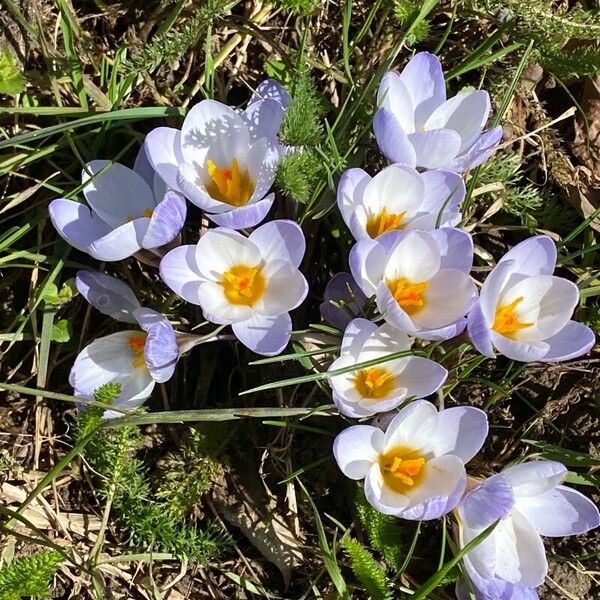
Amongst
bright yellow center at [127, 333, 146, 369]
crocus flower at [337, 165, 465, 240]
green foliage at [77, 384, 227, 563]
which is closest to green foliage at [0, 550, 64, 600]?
green foliage at [77, 384, 227, 563]

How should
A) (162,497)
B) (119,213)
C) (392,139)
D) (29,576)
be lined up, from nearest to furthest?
(29,576) → (392,139) → (119,213) → (162,497)

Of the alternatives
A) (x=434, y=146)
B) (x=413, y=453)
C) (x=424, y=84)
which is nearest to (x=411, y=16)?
(x=424, y=84)

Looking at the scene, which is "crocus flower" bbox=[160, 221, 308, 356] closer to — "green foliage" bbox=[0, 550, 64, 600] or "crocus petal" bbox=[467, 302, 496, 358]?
"crocus petal" bbox=[467, 302, 496, 358]

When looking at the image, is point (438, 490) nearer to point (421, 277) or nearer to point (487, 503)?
point (487, 503)

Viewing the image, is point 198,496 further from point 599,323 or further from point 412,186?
point 599,323

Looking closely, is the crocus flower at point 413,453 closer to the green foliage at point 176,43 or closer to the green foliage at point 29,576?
the green foliage at point 29,576

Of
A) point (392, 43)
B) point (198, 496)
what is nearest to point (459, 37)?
point (392, 43)
